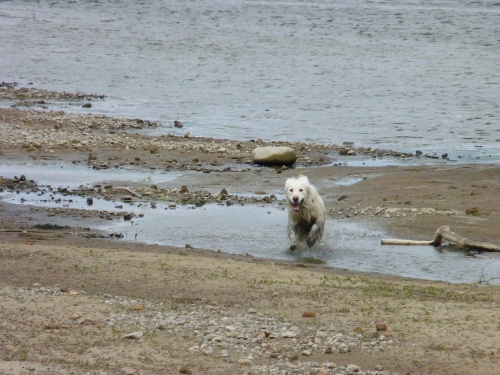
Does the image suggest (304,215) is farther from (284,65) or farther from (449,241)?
(284,65)

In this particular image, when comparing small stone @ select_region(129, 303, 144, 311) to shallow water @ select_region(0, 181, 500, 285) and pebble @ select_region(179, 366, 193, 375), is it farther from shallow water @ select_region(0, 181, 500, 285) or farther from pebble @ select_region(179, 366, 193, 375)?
shallow water @ select_region(0, 181, 500, 285)

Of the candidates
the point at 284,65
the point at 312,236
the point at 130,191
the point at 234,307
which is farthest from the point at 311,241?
the point at 284,65

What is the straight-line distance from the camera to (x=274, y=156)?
19578 millimetres

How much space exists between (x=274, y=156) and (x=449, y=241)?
694cm

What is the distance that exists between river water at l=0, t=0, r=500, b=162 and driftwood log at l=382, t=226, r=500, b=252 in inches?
336

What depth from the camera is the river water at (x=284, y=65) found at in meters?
26.7

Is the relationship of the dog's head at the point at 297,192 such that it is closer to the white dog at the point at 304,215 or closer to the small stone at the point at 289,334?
the white dog at the point at 304,215

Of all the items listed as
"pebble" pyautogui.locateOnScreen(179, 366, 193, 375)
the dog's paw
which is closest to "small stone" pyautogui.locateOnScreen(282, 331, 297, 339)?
"pebble" pyautogui.locateOnScreen(179, 366, 193, 375)

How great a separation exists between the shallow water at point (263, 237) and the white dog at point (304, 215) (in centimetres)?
20

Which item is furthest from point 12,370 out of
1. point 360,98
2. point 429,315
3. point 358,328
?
point 360,98

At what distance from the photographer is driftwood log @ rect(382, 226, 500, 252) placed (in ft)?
42.2

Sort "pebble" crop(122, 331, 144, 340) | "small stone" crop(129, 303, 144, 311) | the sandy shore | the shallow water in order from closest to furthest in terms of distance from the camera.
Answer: the sandy shore < "pebble" crop(122, 331, 144, 340) < "small stone" crop(129, 303, 144, 311) < the shallow water

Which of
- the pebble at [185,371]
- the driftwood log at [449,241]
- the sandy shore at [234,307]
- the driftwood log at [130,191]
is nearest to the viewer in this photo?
the pebble at [185,371]

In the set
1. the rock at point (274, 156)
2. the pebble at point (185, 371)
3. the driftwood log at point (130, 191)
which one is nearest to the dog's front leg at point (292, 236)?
the driftwood log at point (130, 191)
